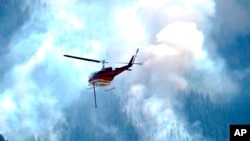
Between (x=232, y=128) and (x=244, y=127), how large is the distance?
334 centimetres

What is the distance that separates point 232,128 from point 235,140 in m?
3.03

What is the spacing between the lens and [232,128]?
4284 inches

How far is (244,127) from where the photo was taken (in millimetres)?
109625

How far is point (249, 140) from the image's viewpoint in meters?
108

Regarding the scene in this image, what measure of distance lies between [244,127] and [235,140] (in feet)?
14.1

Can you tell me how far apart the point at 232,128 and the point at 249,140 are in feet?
16.7

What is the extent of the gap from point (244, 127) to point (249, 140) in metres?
3.46

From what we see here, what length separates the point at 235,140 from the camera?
355ft
